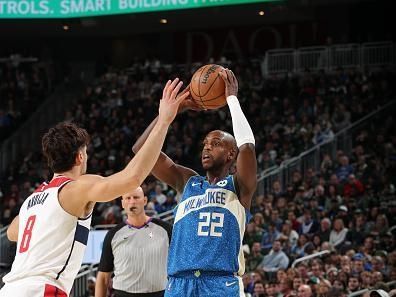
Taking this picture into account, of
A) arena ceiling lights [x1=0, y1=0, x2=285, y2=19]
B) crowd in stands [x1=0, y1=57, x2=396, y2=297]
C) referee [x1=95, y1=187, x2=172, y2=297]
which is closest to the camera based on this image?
referee [x1=95, y1=187, x2=172, y2=297]

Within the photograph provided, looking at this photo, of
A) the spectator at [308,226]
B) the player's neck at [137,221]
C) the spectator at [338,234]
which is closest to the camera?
the player's neck at [137,221]

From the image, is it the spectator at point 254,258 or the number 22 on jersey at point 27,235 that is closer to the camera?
the number 22 on jersey at point 27,235

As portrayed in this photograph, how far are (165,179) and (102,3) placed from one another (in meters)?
16.8

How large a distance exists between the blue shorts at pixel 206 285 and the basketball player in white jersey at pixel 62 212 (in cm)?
104

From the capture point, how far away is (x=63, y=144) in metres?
4.89

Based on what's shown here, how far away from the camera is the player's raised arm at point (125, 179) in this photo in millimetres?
4668

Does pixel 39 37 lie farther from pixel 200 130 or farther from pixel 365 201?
pixel 365 201

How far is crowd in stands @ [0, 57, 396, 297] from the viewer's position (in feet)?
43.1

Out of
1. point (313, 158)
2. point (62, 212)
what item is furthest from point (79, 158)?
point (313, 158)

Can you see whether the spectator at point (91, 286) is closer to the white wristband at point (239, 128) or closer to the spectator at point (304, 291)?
the spectator at point (304, 291)

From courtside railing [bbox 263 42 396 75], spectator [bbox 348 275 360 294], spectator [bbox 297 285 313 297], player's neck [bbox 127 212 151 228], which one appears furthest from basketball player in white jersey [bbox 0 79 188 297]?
courtside railing [bbox 263 42 396 75]

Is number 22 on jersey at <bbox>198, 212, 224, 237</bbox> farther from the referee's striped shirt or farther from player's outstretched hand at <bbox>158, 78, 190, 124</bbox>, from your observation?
the referee's striped shirt

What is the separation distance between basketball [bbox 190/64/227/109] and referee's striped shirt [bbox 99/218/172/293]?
7.50 feet

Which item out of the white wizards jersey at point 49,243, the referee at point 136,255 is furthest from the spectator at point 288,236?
the white wizards jersey at point 49,243
